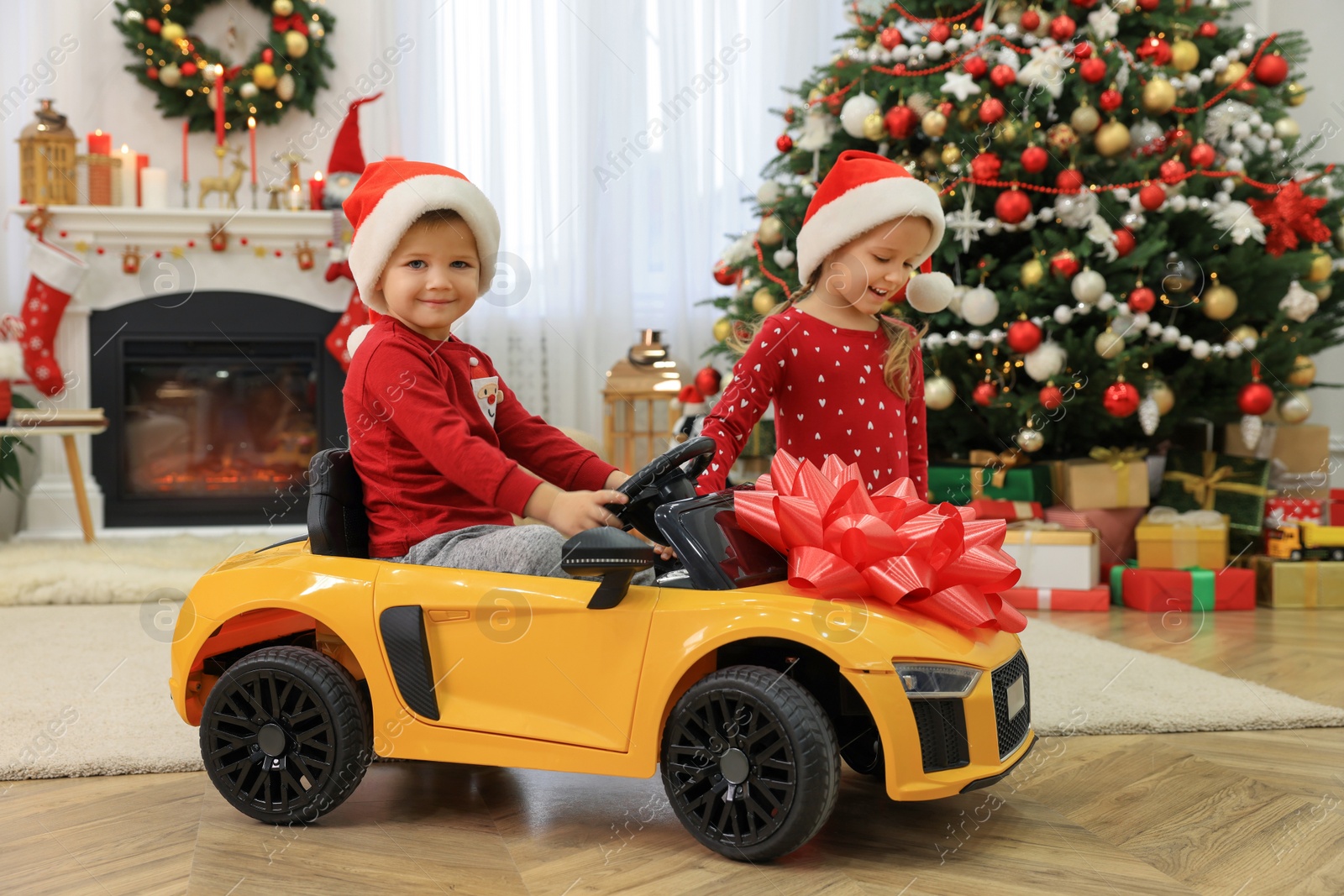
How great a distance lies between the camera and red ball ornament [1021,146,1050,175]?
3.00 meters

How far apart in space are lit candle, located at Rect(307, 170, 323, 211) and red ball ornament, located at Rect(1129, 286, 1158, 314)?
3.08m

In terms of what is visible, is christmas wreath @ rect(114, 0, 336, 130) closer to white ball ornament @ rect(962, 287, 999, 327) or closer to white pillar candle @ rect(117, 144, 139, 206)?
white pillar candle @ rect(117, 144, 139, 206)

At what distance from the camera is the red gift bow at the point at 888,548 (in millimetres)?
1293

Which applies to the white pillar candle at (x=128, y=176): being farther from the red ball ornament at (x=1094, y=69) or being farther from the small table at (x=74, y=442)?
the red ball ornament at (x=1094, y=69)

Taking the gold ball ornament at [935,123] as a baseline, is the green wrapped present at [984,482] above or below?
below

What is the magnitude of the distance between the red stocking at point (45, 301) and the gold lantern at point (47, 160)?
0.19 m

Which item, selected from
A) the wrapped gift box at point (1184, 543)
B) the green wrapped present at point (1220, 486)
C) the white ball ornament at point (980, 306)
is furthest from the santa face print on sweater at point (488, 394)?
the green wrapped present at point (1220, 486)

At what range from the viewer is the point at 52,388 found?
4285mm

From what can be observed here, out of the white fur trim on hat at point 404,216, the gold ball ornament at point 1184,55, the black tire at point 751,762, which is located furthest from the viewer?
the gold ball ornament at point 1184,55

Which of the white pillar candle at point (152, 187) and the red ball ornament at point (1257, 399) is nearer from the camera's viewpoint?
the red ball ornament at point (1257, 399)

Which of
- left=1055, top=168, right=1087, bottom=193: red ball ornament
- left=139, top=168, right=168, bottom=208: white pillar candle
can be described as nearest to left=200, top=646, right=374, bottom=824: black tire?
left=1055, top=168, right=1087, bottom=193: red ball ornament

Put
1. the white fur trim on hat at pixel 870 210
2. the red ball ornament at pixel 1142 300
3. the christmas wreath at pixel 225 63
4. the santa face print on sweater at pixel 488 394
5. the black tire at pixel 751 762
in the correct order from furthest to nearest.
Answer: the christmas wreath at pixel 225 63, the red ball ornament at pixel 1142 300, the white fur trim on hat at pixel 870 210, the santa face print on sweater at pixel 488 394, the black tire at pixel 751 762

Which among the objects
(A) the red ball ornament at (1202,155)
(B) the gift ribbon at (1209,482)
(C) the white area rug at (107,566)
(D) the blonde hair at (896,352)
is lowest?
(C) the white area rug at (107,566)

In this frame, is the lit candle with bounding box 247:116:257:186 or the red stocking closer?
the red stocking
